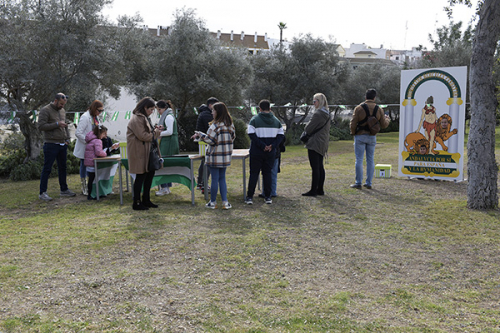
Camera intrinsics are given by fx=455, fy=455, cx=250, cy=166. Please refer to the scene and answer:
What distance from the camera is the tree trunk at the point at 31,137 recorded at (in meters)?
11.9

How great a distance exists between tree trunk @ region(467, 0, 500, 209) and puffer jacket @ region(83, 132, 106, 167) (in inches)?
243

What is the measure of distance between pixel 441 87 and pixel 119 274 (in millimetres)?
7980

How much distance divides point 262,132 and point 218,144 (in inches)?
32.6

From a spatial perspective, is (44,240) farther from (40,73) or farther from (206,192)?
(40,73)

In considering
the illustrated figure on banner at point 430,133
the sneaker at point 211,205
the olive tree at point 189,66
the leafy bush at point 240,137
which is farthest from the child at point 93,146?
the leafy bush at point 240,137

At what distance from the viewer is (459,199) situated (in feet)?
26.5

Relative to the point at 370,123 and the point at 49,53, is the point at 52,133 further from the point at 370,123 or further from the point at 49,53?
the point at 370,123

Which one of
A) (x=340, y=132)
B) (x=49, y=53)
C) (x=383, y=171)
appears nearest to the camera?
(x=383, y=171)

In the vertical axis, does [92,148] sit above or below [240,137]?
above

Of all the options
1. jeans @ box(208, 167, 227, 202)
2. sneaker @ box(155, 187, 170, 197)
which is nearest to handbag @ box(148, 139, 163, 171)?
jeans @ box(208, 167, 227, 202)

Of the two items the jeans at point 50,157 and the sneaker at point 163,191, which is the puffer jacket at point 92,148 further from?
the sneaker at point 163,191

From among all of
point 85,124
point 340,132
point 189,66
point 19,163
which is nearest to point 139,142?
point 85,124

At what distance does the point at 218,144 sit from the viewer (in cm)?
700

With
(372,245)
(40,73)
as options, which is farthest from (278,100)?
(372,245)
